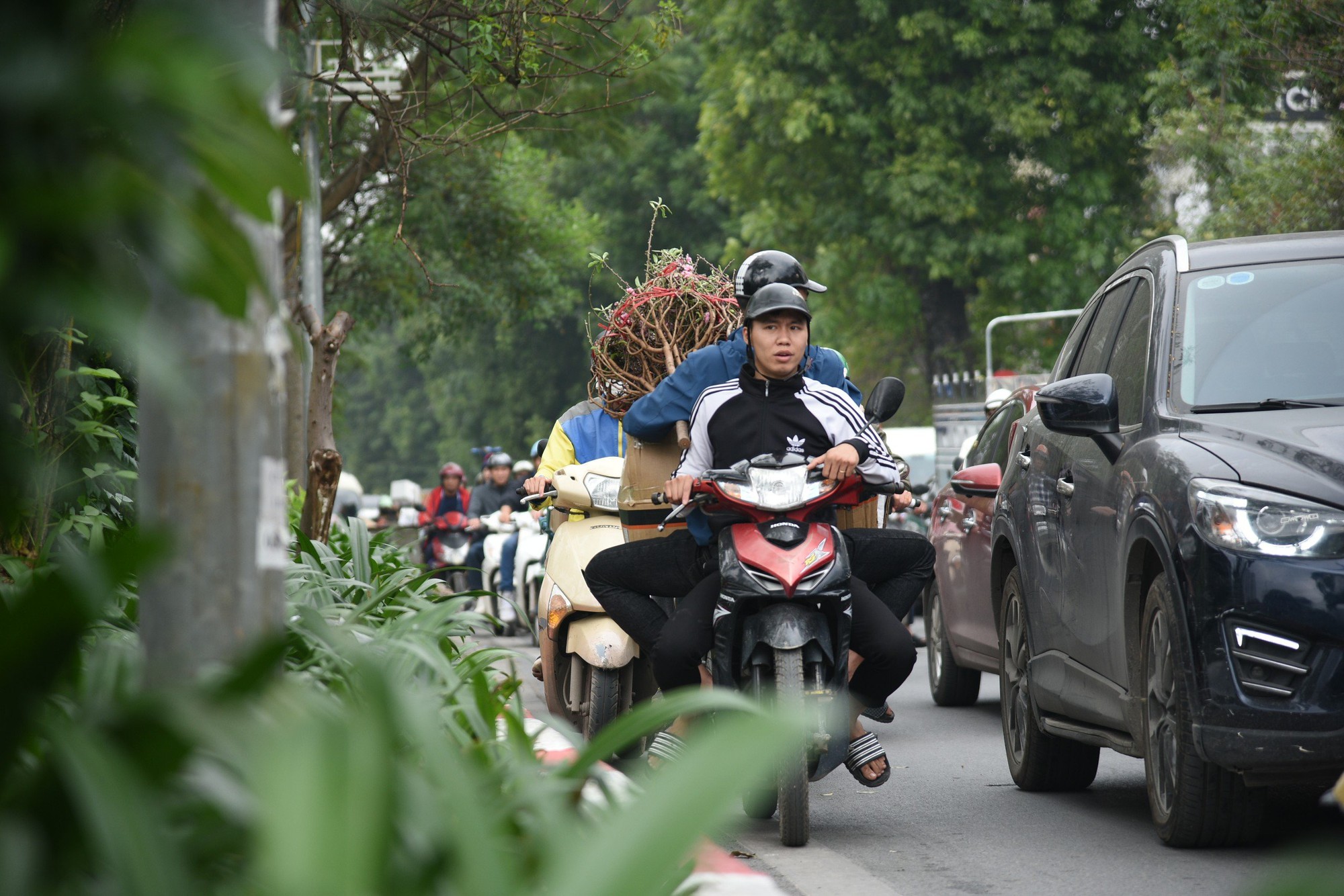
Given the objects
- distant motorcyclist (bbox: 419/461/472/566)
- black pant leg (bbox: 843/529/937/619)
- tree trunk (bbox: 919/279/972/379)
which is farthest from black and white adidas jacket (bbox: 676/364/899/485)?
tree trunk (bbox: 919/279/972/379)

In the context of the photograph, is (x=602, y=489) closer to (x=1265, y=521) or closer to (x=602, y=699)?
(x=602, y=699)

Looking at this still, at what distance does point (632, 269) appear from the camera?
4588 cm

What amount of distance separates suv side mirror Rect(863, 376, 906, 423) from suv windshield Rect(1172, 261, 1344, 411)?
1377 mm

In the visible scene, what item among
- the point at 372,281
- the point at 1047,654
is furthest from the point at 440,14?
the point at 372,281

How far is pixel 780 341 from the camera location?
6.16 meters

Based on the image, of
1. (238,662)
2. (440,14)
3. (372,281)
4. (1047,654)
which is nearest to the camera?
(238,662)

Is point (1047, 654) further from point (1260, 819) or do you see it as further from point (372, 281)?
point (372, 281)

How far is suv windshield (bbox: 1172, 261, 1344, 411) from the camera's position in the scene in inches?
220

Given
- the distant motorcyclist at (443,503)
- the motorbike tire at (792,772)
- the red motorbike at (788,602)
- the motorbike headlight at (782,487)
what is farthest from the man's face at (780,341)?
the distant motorcyclist at (443,503)

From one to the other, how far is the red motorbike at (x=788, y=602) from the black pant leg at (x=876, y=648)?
0.44 ft

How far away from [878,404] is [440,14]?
3793 mm

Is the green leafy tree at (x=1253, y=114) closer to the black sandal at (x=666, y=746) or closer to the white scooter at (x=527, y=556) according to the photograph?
the white scooter at (x=527, y=556)

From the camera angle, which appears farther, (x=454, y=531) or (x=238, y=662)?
(x=454, y=531)

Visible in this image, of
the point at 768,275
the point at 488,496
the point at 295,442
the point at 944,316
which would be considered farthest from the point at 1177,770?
the point at 944,316
